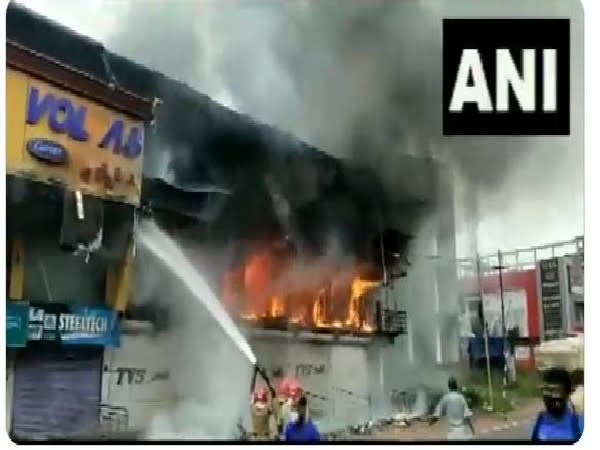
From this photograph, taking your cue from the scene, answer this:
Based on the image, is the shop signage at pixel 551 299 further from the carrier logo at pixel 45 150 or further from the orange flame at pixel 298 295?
the carrier logo at pixel 45 150

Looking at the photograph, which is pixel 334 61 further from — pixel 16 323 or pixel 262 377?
pixel 16 323

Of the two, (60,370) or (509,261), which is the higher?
(509,261)

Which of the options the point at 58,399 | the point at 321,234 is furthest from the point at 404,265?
the point at 58,399

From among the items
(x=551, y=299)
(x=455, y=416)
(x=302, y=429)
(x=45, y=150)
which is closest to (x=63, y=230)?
(x=45, y=150)

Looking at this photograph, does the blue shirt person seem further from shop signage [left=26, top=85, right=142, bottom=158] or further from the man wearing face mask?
shop signage [left=26, top=85, right=142, bottom=158]

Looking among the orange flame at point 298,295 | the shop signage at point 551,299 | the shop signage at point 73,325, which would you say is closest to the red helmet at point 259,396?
the orange flame at point 298,295

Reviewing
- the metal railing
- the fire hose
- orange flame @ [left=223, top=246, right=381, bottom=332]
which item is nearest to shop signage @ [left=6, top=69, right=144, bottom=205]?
orange flame @ [left=223, top=246, right=381, bottom=332]

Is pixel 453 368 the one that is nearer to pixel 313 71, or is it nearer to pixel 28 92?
pixel 313 71
